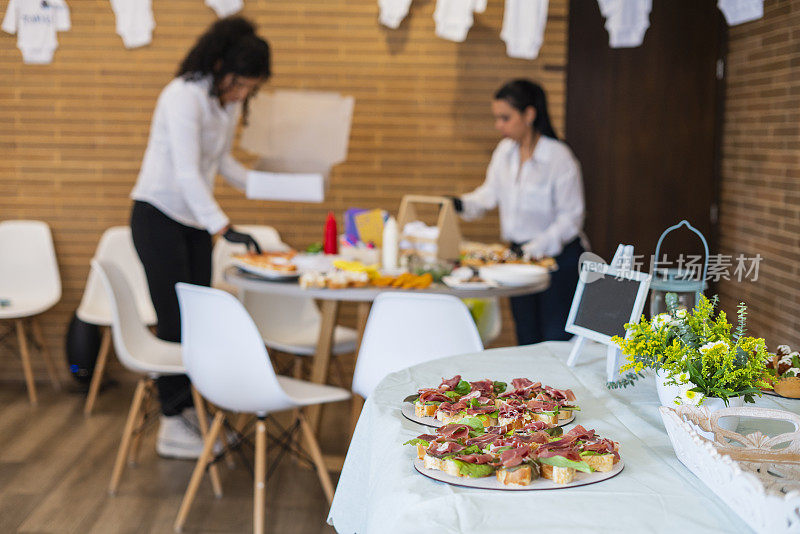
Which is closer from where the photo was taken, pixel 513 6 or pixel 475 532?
pixel 475 532

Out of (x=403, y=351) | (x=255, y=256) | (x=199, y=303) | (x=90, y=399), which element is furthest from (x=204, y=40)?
(x=90, y=399)

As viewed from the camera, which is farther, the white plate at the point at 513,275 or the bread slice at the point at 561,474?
the white plate at the point at 513,275

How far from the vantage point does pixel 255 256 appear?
3.64 metres

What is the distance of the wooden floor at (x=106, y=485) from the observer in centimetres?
321

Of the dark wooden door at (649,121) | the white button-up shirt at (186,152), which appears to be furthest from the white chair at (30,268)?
the dark wooden door at (649,121)

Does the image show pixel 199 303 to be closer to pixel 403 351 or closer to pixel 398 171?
pixel 403 351

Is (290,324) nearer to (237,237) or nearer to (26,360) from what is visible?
(237,237)

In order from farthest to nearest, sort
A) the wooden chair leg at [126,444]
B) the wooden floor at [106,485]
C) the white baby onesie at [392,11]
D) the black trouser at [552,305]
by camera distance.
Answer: the white baby onesie at [392,11] → the black trouser at [552,305] → the wooden chair leg at [126,444] → the wooden floor at [106,485]

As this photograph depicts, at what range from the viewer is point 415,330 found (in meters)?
2.87

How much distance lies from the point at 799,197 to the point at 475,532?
366 cm

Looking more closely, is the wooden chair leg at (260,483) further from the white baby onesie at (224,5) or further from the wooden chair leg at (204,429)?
the white baby onesie at (224,5)

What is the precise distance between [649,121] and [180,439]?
3.21 m

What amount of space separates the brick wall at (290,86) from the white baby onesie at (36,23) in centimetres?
22

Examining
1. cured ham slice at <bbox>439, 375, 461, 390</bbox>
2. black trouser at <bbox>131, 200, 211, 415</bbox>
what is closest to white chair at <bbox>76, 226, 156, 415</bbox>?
black trouser at <bbox>131, 200, 211, 415</bbox>
